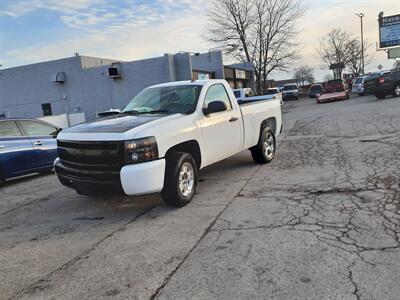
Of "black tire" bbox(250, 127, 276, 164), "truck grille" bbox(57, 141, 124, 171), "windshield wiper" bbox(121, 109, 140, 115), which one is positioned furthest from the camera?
"black tire" bbox(250, 127, 276, 164)

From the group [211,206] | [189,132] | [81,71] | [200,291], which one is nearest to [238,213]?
[211,206]

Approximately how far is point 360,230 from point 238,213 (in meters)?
1.59

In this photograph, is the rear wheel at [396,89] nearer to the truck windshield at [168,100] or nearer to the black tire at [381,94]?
the black tire at [381,94]

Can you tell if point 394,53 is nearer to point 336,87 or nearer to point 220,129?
point 336,87

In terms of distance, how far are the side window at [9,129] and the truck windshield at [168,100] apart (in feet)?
11.6

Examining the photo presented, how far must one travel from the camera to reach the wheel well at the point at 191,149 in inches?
244

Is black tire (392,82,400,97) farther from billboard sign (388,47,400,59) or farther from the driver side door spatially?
billboard sign (388,47,400,59)

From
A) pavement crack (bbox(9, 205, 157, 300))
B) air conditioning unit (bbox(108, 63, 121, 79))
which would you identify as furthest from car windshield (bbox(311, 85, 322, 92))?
pavement crack (bbox(9, 205, 157, 300))

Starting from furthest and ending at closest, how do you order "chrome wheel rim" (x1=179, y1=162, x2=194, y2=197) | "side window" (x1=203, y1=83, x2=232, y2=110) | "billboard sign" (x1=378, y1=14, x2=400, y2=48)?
1. "billboard sign" (x1=378, y1=14, x2=400, y2=48)
2. "side window" (x1=203, y1=83, x2=232, y2=110)
3. "chrome wheel rim" (x1=179, y1=162, x2=194, y2=197)

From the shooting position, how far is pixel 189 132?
627 cm

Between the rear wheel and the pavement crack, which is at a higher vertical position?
the rear wheel

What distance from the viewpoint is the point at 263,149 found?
8.80 metres

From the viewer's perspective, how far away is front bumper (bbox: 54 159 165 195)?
5375 millimetres

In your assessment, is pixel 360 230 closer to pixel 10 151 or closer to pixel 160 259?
pixel 160 259
